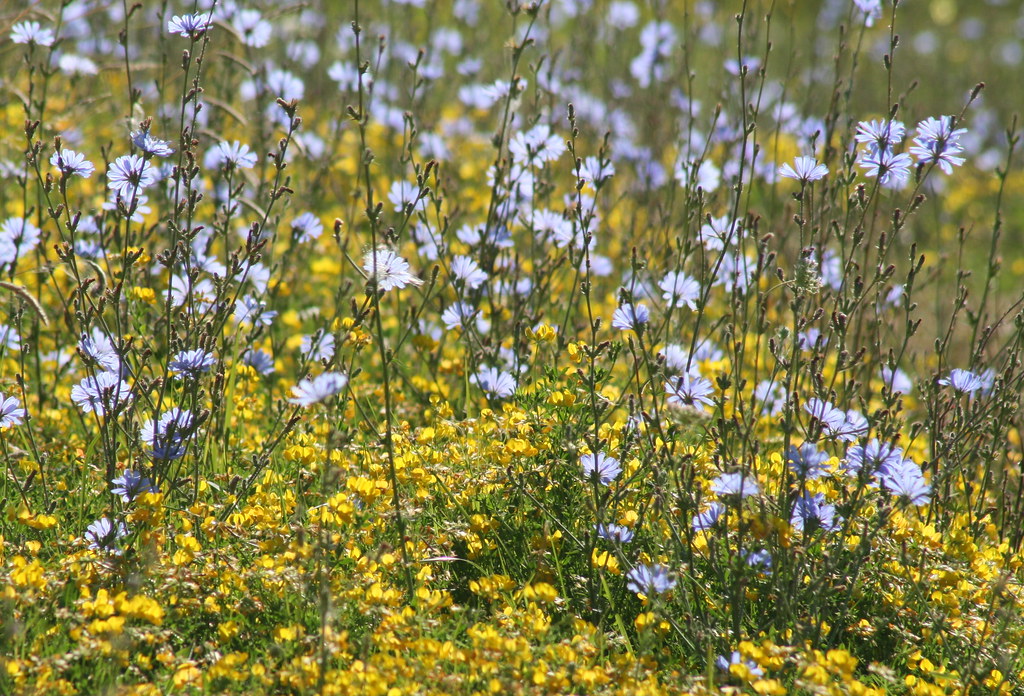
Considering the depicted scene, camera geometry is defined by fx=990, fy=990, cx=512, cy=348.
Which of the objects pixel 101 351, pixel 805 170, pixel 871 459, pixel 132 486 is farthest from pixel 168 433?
pixel 805 170

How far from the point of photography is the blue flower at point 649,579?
7.89 feet

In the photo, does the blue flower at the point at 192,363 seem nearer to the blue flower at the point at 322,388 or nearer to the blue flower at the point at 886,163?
the blue flower at the point at 322,388

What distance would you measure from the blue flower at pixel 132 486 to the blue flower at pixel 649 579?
1244 mm

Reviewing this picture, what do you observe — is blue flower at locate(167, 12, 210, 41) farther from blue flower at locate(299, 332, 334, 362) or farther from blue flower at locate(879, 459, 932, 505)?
blue flower at locate(879, 459, 932, 505)

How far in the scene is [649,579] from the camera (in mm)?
2391

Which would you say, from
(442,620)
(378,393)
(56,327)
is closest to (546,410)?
(442,620)

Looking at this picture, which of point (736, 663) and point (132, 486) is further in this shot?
point (132, 486)

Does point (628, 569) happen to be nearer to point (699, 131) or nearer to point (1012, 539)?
point (1012, 539)

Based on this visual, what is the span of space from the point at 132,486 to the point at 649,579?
4.38 feet

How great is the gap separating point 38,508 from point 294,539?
88 cm

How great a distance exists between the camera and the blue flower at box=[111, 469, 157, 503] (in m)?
2.53

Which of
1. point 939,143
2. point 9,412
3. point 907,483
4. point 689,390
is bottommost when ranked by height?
point 907,483

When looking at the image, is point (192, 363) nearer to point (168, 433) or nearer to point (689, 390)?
point (168, 433)

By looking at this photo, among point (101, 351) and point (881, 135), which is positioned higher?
point (881, 135)
